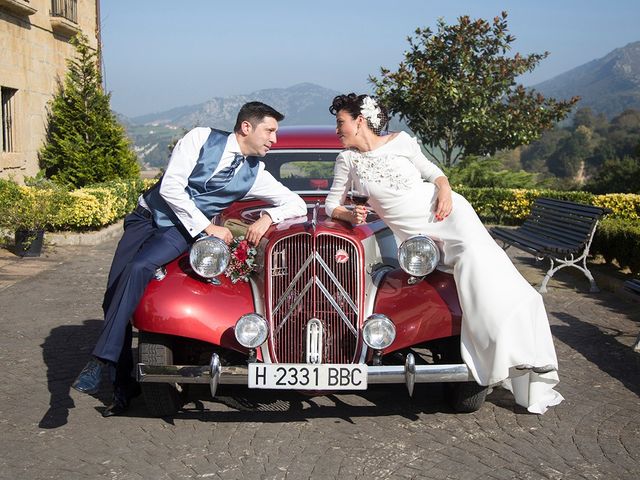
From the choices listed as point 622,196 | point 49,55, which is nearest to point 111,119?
point 49,55

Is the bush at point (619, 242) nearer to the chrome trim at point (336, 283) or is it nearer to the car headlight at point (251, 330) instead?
the chrome trim at point (336, 283)

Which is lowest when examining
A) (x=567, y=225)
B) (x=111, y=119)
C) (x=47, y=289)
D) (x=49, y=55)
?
(x=47, y=289)

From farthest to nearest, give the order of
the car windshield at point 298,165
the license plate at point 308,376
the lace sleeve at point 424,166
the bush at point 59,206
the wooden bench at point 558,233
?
the bush at point 59,206 < the wooden bench at point 558,233 < the car windshield at point 298,165 < the lace sleeve at point 424,166 < the license plate at point 308,376

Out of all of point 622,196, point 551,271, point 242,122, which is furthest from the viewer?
point 622,196

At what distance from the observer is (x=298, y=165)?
23.0ft

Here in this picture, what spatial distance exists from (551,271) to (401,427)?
16.4ft

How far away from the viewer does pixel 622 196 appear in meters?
16.8

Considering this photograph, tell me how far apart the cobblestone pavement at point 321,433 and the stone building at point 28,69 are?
1029cm

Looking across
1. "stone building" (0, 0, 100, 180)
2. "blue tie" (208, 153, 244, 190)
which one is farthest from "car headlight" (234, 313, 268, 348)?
"stone building" (0, 0, 100, 180)

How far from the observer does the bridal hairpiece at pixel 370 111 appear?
17.4 feet

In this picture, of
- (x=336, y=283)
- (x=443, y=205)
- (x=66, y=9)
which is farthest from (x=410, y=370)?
(x=66, y=9)

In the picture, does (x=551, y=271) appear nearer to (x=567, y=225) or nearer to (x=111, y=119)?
(x=567, y=225)

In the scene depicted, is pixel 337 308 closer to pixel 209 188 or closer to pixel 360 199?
pixel 360 199

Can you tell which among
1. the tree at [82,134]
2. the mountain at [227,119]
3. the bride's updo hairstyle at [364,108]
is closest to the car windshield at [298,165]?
the bride's updo hairstyle at [364,108]
